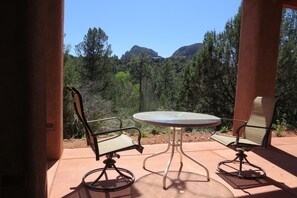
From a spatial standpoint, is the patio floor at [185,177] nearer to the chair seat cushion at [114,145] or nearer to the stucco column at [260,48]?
the chair seat cushion at [114,145]

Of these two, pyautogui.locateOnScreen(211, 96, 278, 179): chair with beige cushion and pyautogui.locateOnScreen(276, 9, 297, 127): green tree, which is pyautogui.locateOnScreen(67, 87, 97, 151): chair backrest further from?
pyautogui.locateOnScreen(276, 9, 297, 127): green tree

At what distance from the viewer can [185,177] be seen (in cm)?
310

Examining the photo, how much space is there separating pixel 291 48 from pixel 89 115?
8.38 metres

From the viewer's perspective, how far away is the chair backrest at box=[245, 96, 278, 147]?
313 centimetres

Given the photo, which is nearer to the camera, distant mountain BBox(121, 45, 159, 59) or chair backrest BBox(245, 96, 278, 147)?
chair backrest BBox(245, 96, 278, 147)

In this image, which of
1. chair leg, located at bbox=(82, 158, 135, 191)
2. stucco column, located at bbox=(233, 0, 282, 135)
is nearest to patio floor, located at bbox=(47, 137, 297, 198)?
chair leg, located at bbox=(82, 158, 135, 191)

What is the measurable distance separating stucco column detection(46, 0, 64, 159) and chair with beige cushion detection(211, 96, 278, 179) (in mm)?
2177

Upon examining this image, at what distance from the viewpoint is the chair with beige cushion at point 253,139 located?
10.1 feet

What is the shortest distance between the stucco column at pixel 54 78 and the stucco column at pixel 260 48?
3276 mm

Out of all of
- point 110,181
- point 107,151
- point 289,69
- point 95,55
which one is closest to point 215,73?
point 289,69

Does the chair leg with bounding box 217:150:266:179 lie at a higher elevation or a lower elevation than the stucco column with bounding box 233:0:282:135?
lower

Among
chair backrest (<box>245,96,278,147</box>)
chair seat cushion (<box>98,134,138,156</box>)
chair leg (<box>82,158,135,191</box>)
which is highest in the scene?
chair backrest (<box>245,96,278,147</box>)

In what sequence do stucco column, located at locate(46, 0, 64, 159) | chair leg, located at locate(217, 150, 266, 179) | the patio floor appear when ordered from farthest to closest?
stucco column, located at locate(46, 0, 64, 159) < chair leg, located at locate(217, 150, 266, 179) < the patio floor

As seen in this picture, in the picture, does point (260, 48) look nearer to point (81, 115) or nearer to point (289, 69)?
point (81, 115)
